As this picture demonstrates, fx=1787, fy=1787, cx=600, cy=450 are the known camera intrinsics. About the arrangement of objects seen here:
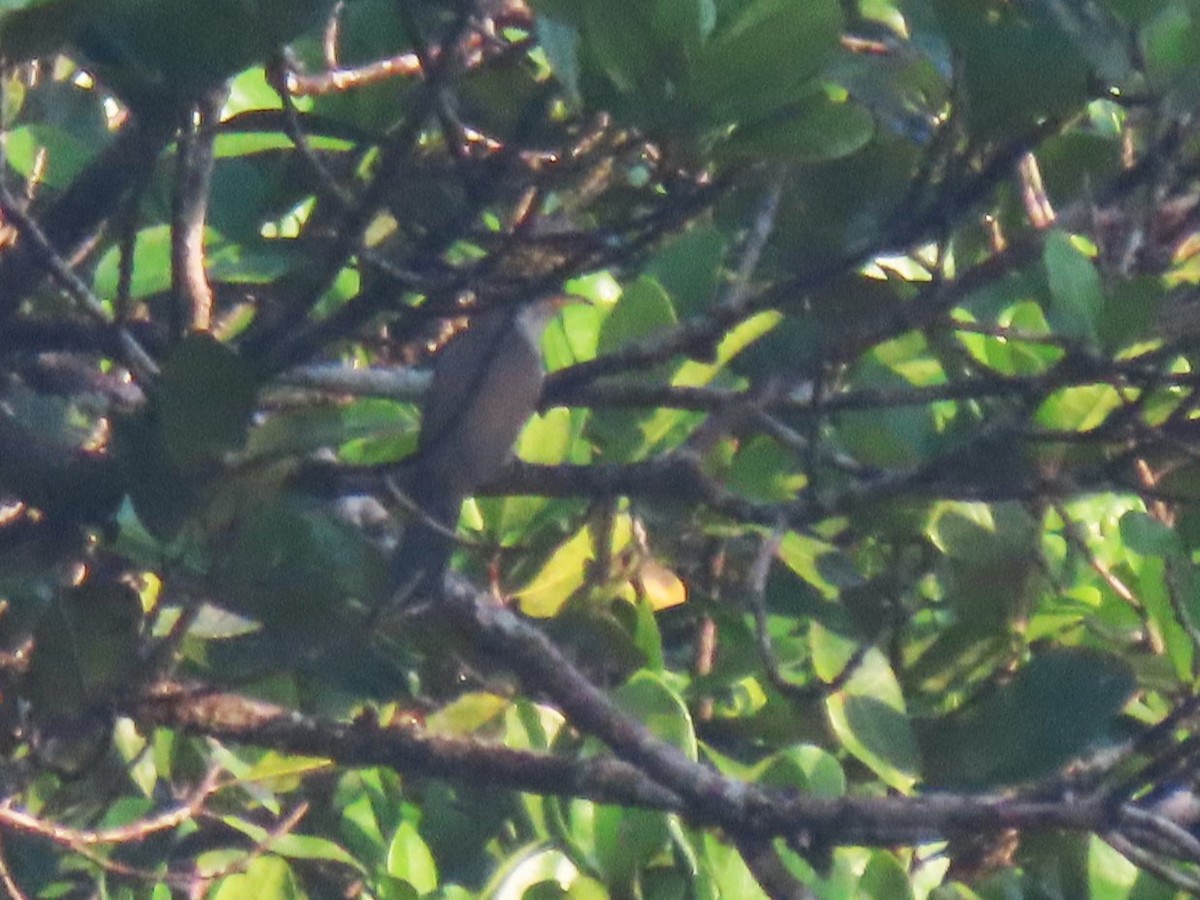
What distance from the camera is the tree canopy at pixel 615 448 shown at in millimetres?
1304

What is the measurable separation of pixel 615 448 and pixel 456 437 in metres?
0.37

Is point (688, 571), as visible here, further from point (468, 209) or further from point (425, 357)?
point (468, 209)

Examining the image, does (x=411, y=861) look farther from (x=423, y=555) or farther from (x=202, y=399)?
(x=202, y=399)

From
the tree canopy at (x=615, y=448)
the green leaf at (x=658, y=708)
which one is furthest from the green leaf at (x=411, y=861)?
the green leaf at (x=658, y=708)

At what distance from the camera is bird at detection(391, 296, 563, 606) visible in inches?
65.9

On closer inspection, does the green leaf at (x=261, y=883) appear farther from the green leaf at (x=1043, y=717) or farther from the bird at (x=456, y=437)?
the green leaf at (x=1043, y=717)

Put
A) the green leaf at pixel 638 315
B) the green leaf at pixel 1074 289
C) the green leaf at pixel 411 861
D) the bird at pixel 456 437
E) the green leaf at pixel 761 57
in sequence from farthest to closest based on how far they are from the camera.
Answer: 1. the green leaf at pixel 411 861
2. the green leaf at pixel 638 315
3. the bird at pixel 456 437
4. the green leaf at pixel 1074 289
5. the green leaf at pixel 761 57

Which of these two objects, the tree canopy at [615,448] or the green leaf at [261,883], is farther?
the green leaf at [261,883]

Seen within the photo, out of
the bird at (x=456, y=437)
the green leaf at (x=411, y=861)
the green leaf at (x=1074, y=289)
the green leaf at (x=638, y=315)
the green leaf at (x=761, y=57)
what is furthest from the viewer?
the green leaf at (x=411, y=861)

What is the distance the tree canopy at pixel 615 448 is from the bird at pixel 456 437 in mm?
43

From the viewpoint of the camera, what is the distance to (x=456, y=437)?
5.64ft

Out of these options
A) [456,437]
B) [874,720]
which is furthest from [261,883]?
[874,720]

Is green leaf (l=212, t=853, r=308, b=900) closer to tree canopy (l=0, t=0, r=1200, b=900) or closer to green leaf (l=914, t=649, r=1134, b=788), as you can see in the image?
tree canopy (l=0, t=0, r=1200, b=900)

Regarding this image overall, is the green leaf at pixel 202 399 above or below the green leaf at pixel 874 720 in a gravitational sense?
above
